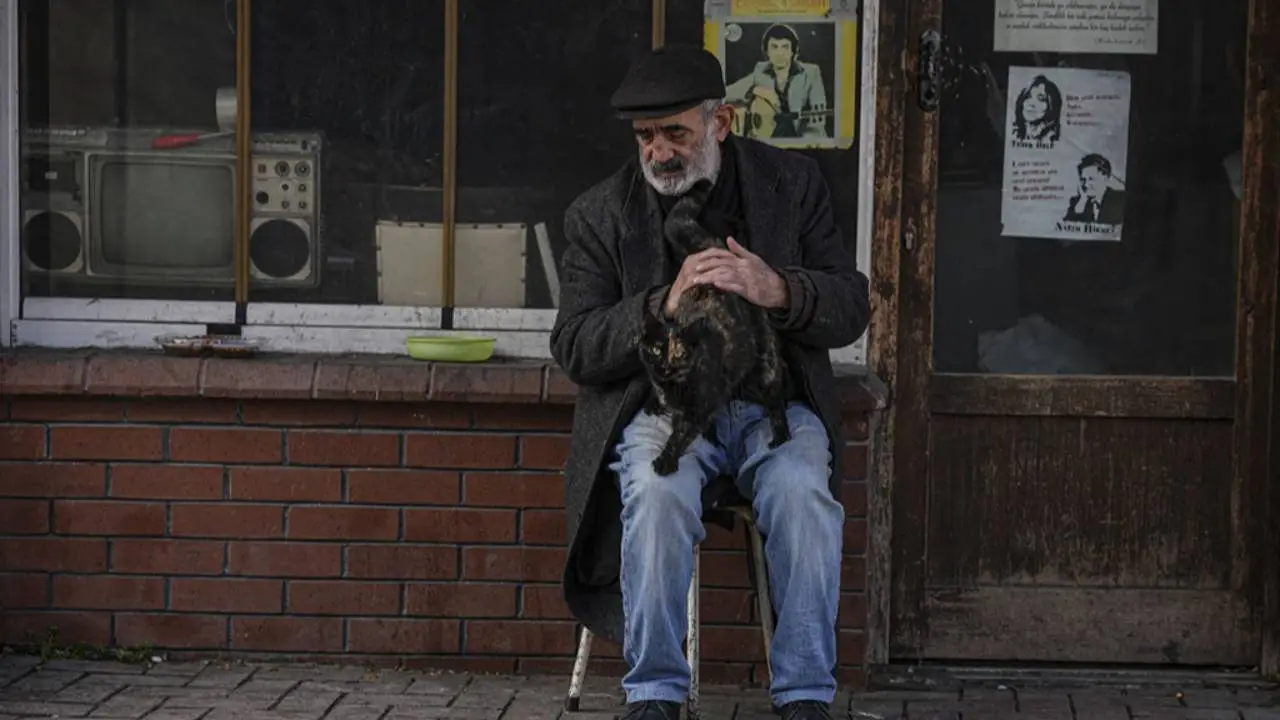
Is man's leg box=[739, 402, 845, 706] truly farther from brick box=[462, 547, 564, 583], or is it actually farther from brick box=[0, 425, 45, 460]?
brick box=[0, 425, 45, 460]

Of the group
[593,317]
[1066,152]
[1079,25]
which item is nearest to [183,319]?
[593,317]

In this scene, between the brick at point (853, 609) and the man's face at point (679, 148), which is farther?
the brick at point (853, 609)

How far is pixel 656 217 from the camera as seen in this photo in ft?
16.0

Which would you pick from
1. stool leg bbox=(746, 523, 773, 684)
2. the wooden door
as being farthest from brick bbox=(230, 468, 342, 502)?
the wooden door

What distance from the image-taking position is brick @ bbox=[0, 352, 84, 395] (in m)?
5.52

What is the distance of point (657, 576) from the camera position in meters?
4.54

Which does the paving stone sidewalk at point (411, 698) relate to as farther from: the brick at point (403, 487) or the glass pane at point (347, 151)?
the glass pane at point (347, 151)

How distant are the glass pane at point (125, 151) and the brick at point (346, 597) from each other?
2.76 feet

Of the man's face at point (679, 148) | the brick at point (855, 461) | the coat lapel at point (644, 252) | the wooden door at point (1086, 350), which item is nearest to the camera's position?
the man's face at point (679, 148)

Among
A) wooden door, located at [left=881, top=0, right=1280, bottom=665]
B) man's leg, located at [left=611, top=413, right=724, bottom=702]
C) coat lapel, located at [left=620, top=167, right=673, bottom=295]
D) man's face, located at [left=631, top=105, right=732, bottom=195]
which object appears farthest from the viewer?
wooden door, located at [left=881, top=0, right=1280, bottom=665]

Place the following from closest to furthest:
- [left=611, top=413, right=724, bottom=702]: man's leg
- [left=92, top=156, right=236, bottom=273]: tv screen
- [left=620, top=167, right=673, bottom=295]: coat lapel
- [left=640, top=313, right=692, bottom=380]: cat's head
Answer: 1. [left=611, top=413, right=724, bottom=702]: man's leg
2. [left=640, top=313, right=692, bottom=380]: cat's head
3. [left=620, top=167, right=673, bottom=295]: coat lapel
4. [left=92, top=156, right=236, bottom=273]: tv screen

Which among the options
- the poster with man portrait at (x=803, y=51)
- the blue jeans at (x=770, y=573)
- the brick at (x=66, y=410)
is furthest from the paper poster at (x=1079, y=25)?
the brick at (x=66, y=410)

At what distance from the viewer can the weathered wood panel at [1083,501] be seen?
18.6 feet

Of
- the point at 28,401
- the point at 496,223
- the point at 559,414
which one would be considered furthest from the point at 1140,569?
the point at 28,401
